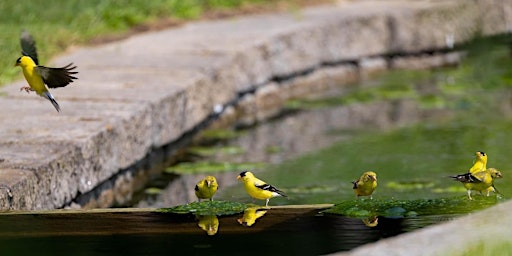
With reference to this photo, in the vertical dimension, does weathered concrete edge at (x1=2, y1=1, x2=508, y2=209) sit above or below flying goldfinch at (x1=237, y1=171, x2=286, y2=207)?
above

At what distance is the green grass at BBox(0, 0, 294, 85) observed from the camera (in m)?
7.56

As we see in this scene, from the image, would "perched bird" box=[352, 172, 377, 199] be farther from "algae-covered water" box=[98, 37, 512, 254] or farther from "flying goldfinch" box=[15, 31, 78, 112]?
"flying goldfinch" box=[15, 31, 78, 112]

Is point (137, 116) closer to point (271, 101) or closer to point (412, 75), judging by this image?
point (271, 101)

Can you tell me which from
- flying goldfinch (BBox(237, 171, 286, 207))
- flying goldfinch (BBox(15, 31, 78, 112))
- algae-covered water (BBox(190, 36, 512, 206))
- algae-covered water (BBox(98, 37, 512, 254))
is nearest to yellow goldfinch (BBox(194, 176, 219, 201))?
flying goldfinch (BBox(237, 171, 286, 207))

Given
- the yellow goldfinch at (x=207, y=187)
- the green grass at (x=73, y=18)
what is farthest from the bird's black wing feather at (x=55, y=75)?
the green grass at (x=73, y=18)

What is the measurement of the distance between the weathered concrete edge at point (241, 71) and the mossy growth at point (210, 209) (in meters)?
0.61

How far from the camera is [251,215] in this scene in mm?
→ 4129

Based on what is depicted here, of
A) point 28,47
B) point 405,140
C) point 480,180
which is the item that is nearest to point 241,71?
point 405,140

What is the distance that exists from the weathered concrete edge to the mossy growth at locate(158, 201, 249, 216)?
2.00ft

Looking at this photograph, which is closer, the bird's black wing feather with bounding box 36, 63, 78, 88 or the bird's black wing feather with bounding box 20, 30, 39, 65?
the bird's black wing feather with bounding box 36, 63, 78, 88

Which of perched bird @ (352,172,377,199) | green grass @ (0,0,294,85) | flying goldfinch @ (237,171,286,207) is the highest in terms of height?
green grass @ (0,0,294,85)

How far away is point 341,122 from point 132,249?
13.6 ft

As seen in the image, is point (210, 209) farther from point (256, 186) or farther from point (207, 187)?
point (256, 186)

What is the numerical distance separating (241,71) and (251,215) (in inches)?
153
